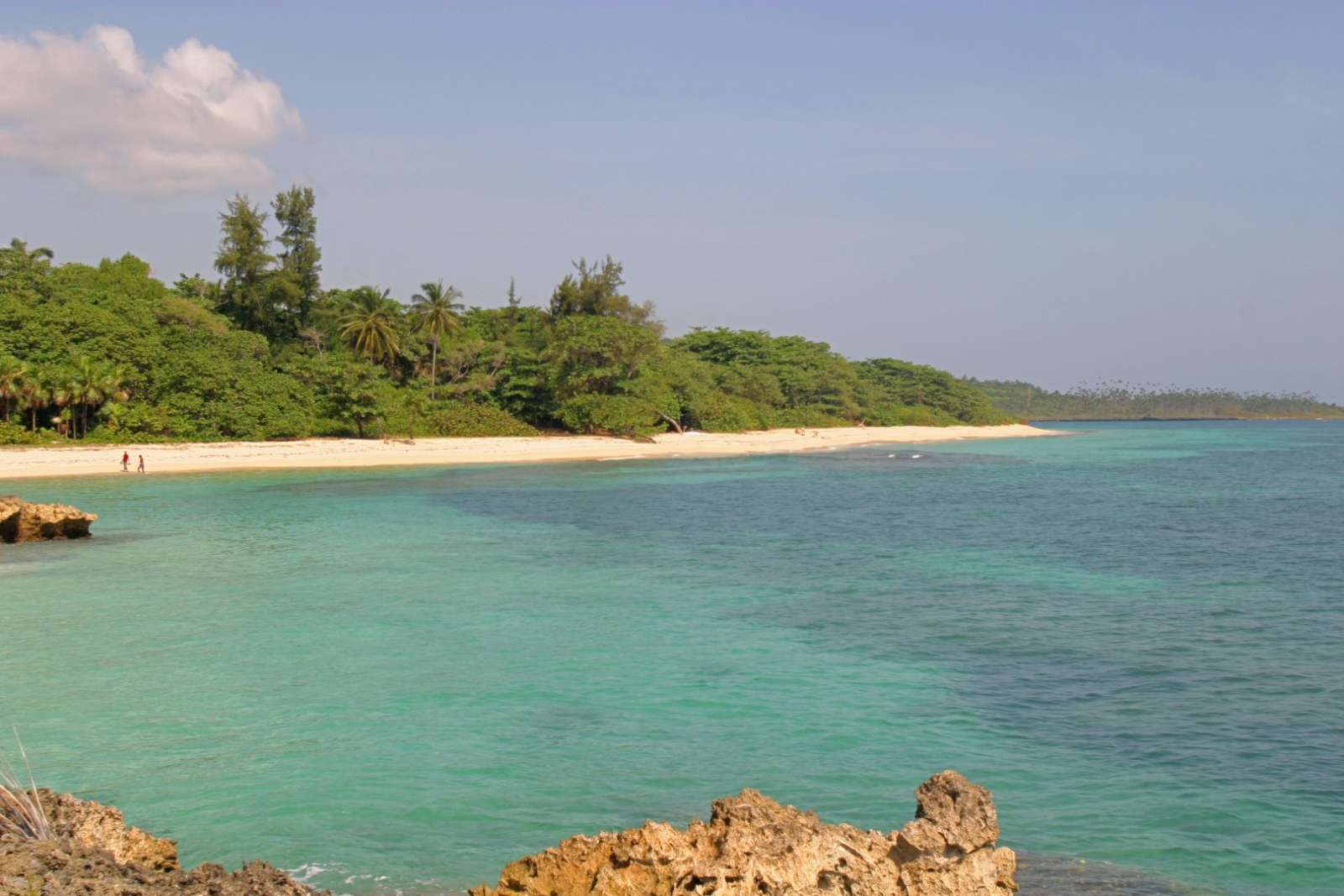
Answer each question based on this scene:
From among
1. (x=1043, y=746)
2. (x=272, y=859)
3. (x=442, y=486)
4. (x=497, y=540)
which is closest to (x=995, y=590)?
(x=1043, y=746)

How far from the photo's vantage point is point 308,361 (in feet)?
177

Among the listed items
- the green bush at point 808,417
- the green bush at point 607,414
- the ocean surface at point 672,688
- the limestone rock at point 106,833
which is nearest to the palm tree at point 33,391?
the ocean surface at point 672,688

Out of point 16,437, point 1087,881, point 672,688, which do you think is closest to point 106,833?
point 1087,881

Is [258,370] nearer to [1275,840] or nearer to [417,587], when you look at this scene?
[417,587]

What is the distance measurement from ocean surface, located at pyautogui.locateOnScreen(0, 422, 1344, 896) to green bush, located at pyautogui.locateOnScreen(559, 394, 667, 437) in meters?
33.6

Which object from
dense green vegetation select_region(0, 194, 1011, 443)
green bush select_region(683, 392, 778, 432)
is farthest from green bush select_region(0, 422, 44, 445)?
green bush select_region(683, 392, 778, 432)

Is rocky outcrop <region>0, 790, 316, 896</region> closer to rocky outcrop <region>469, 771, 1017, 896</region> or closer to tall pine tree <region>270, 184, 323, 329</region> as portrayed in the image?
rocky outcrop <region>469, 771, 1017, 896</region>

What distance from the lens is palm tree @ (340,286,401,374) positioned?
57.1 metres

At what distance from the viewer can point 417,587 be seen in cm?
1770

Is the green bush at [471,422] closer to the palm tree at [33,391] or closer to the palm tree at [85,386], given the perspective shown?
the palm tree at [85,386]

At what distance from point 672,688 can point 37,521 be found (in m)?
17.1

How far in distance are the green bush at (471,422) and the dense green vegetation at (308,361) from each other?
0.11m

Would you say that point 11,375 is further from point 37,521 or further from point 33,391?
point 37,521

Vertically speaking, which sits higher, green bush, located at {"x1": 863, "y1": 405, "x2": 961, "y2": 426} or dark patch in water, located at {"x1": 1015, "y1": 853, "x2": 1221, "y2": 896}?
green bush, located at {"x1": 863, "y1": 405, "x2": 961, "y2": 426}
